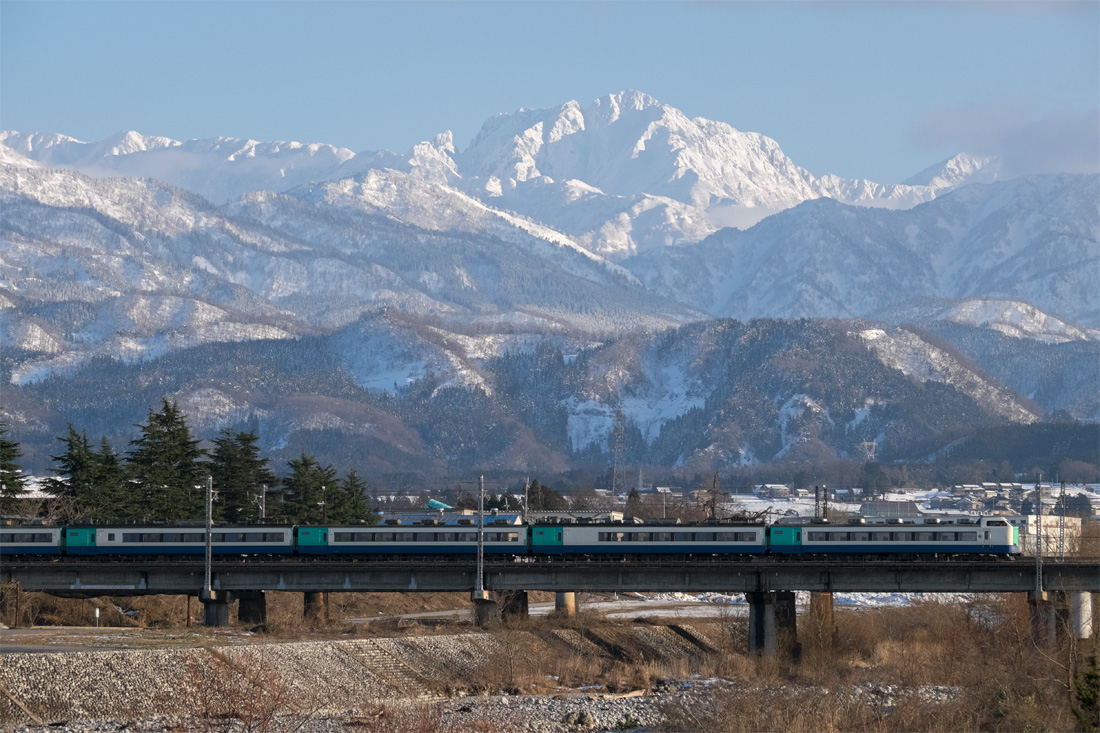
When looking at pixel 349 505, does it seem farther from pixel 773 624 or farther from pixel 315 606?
pixel 773 624

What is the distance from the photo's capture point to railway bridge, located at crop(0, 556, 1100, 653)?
378 feet

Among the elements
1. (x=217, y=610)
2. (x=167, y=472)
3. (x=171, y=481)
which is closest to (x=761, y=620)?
(x=217, y=610)

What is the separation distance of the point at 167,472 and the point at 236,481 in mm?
12463

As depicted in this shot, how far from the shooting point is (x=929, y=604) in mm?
145250

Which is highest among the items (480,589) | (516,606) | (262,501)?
(262,501)

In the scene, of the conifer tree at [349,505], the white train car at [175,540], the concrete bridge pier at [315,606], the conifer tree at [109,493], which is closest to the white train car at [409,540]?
the white train car at [175,540]

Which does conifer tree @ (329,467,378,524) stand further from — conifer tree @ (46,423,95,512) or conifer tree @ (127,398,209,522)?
conifer tree @ (46,423,95,512)

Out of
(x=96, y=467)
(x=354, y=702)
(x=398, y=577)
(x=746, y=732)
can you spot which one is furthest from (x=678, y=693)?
(x=96, y=467)

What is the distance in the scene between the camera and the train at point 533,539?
11925 cm

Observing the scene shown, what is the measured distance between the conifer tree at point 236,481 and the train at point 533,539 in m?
37.9

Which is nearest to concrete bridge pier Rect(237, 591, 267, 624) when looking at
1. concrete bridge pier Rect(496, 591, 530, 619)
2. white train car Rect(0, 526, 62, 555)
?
white train car Rect(0, 526, 62, 555)

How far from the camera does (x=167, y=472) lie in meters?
152

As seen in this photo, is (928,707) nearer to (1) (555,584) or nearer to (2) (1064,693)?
(2) (1064,693)

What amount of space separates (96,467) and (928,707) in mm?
84778
